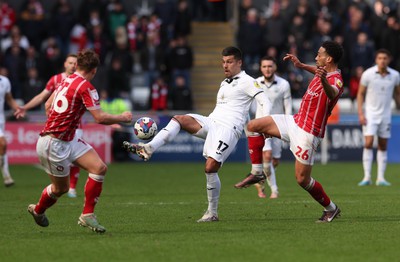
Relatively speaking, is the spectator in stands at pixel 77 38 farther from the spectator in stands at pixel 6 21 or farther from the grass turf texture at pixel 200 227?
the grass turf texture at pixel 200 227

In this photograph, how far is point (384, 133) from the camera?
19.1 meters

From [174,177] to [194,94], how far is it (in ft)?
32.7

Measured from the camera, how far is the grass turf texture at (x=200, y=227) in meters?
9.73

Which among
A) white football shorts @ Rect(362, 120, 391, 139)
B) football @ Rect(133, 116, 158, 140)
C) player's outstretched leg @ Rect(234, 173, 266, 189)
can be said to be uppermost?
football @ Rect(133, 116, 158, 140)

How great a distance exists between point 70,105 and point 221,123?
8.05ft

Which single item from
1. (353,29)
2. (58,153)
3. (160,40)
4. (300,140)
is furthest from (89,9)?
(58,153)

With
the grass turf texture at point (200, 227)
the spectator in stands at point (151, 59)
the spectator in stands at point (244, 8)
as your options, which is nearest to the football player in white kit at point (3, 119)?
the grass turf texture at point (200, 227)

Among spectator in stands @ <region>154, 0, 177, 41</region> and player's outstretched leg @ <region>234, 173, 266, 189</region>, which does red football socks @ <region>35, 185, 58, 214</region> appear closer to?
player's outstretched leg @ <region>234, 173, 266, 189</region>

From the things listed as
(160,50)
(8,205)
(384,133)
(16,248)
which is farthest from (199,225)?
(160,50)

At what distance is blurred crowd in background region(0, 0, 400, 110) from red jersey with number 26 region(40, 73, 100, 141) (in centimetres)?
1677

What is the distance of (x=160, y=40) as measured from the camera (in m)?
30.1

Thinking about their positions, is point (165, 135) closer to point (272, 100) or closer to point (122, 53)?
point (272, 100)

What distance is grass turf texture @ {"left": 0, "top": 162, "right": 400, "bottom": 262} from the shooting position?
9727mm

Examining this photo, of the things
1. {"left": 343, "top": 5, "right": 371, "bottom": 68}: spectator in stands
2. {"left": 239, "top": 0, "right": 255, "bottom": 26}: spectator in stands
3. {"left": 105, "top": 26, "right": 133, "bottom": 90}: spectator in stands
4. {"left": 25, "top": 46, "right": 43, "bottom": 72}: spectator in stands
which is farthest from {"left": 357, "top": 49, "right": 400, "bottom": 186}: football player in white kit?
{"left": 239, "top": 0, "right": 255, "bottom": 26}: spectator in stands
